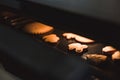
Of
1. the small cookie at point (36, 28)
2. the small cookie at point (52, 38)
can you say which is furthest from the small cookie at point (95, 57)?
the small cookie at point (36, 28)

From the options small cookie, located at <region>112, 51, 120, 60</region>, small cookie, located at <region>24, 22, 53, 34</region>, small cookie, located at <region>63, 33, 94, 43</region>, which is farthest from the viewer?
small cookie, located at <region>24, 22, 53, 34</region>

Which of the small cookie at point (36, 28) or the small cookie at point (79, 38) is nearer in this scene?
the small cookie at point (79, 38)

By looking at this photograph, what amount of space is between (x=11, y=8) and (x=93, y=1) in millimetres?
617

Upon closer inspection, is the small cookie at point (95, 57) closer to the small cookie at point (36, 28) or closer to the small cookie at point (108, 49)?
the small cookie at point (108, 49)

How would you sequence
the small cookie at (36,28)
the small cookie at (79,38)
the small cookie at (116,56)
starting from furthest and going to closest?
the small cookie at (36,28), the small cookie at (79,38), the small cookie at (116,56)

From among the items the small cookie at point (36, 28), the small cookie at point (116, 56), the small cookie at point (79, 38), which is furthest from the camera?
the small cookie at point (36, 28)

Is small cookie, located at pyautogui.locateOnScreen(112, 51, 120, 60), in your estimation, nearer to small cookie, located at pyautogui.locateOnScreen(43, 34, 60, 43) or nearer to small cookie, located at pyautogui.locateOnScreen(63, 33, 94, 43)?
small cookie, located at pyautogui.locateOnScreen(63, 33, 94, 43)

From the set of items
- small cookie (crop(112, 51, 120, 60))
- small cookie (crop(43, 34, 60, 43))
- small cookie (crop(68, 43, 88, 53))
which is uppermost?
small cookie (crop(112, 51, 120, 60))

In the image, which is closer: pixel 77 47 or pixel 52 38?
pixel 77 47

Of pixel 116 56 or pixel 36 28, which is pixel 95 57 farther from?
pixel 36 28

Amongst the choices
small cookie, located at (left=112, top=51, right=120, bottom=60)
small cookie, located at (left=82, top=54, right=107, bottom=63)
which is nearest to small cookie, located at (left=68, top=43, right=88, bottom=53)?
small cookie, located at (left=82, top=54, right=107, bottom=63)

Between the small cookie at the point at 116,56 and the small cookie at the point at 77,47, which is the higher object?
the small cookie at the point at 116,56

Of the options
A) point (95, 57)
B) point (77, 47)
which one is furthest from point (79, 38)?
point (95, 57)

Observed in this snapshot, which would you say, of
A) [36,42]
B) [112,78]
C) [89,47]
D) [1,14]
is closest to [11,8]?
[1,14]
